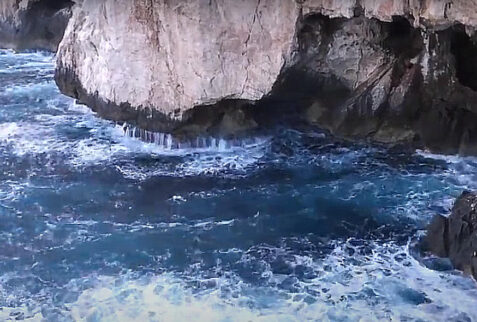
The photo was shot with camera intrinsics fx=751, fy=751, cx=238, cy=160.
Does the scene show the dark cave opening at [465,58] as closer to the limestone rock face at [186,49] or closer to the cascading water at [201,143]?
the limestone rock face at [186,49]

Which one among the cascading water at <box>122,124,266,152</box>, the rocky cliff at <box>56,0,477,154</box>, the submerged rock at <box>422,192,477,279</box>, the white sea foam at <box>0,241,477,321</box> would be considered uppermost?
the rocky cliff at <box>56,0,477,154</box>

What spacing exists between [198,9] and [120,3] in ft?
6.97

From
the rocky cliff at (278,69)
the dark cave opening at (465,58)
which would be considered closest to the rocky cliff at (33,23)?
the rocky cliff at (278,69)

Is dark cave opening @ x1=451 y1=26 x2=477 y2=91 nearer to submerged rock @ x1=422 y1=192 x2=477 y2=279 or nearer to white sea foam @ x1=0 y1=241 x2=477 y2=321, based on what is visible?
submerged rock @ x1=422 y1=192 x2=477 y2=279

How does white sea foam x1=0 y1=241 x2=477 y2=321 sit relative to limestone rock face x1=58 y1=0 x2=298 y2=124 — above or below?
below

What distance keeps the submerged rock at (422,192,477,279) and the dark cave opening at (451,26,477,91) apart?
15.2 feet

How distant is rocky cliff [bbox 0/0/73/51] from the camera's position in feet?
83.6

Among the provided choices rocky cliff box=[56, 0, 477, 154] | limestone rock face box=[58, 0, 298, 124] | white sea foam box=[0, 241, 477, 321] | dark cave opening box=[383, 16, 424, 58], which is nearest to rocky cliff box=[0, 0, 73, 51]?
→ rocky cliff box=[56, 0, 477, 154]

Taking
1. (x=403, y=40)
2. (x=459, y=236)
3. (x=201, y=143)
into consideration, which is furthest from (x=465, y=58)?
(x=201, y=143)

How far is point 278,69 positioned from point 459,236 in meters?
5.94

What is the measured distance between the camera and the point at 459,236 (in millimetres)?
13188

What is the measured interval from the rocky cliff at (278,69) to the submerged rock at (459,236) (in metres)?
3.95

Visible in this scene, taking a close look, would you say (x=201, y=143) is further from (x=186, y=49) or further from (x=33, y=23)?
(x=33, y=23)

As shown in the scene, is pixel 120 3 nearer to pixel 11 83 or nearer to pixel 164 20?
pixel 164 20
